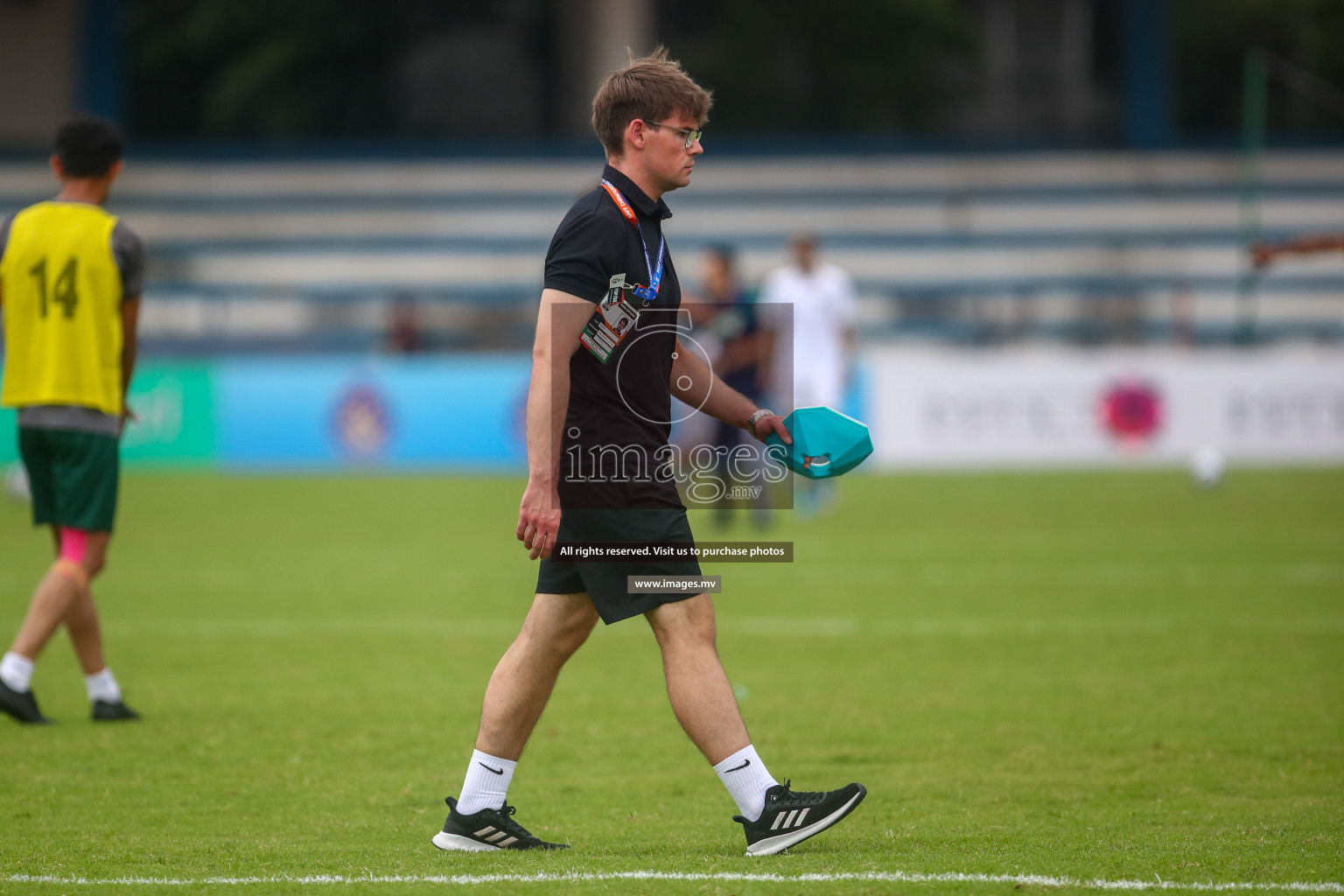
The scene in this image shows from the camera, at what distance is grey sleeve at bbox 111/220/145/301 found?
6.30 m

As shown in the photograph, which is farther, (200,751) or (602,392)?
(200,751)

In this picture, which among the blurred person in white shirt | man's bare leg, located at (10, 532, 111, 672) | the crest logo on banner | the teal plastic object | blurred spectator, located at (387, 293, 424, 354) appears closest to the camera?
the teal plastic object

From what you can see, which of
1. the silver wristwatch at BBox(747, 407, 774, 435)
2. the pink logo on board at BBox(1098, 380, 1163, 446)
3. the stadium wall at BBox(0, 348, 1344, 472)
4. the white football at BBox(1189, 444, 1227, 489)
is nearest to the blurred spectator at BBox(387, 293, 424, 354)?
the stadium wall at BBox(0, 348, 1344, 472)

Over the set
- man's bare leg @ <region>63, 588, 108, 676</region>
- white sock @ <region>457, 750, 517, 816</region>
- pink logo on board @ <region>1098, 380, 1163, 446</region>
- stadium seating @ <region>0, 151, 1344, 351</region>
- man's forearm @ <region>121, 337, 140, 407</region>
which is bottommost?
white sock @ <region>457, 750, 517, 816</region>

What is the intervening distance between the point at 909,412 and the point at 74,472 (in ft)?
49.7

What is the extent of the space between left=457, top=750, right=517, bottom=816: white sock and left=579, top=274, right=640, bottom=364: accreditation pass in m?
1.15

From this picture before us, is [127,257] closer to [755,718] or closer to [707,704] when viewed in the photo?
[755,718]

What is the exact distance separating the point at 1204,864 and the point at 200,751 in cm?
354

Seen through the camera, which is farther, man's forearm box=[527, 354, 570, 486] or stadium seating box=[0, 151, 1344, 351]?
stadium seating box=[0, 151, 1344, 351]

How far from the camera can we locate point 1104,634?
847cm

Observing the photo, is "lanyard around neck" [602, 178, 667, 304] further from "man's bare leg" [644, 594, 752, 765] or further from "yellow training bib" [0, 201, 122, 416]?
"yellow training bib" [0, 201, 122, 416]

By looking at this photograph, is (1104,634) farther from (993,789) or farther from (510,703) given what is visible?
(510,703)

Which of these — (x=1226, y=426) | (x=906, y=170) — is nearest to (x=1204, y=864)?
(x=1226, y=426)

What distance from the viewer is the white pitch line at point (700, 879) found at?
13.0 ft
